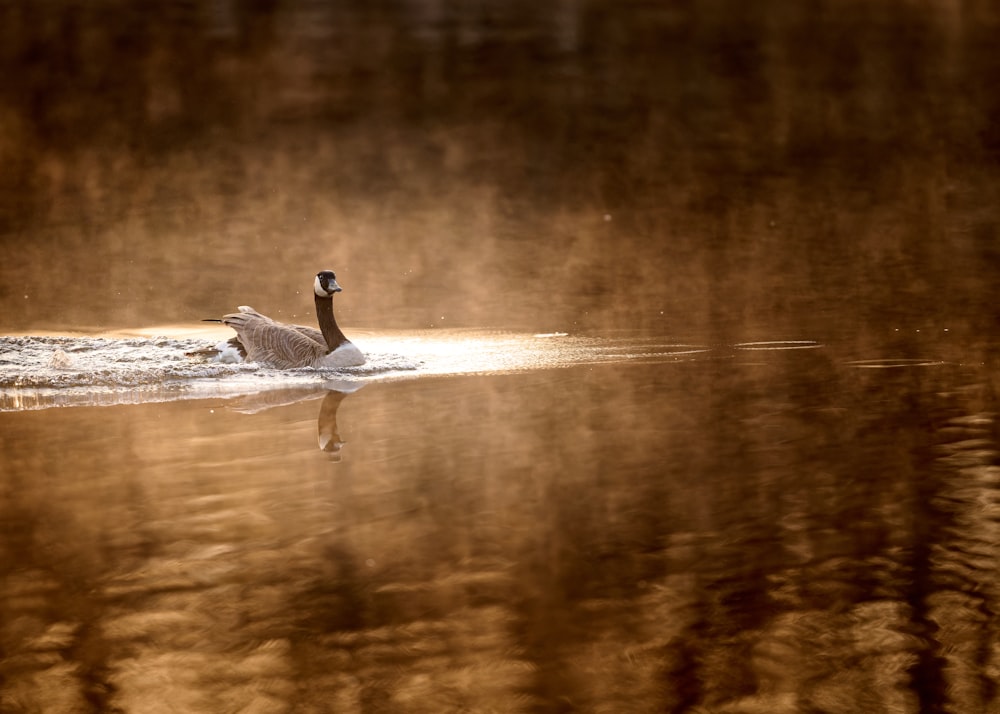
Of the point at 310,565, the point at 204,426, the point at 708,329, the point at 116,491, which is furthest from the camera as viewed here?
the point at 708,329

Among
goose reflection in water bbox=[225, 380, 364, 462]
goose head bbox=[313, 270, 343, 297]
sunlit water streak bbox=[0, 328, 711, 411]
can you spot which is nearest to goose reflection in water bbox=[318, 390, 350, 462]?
goose reflection in water bbox=[225, 380, 364, 462]

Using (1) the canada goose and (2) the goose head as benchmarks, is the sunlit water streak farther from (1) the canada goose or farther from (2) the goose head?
(2) the goose head

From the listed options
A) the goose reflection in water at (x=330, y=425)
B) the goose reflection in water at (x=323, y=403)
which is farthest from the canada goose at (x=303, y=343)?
the goose reflection in water at (x=330, y=425)

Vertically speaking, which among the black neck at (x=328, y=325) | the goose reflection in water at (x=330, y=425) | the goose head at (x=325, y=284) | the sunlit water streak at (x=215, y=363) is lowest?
the goose reflection in water at (x=330, y=425)

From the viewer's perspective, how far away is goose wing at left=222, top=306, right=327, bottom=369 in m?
4.66

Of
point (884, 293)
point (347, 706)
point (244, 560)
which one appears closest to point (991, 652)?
point (347, 706)

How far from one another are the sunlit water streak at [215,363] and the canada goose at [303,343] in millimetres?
41

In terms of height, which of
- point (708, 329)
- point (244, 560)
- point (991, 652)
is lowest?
point (991, 652)

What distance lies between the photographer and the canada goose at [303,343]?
466cm

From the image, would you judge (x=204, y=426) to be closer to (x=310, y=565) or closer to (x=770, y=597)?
(x=310, y=565)

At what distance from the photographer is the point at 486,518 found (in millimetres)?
2625

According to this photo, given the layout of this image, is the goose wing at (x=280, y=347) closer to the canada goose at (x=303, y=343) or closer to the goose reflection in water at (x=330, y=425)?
the canada goose at (x=303, y=343)

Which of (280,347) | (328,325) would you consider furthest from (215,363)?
(328,325)

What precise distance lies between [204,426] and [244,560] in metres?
1.35
